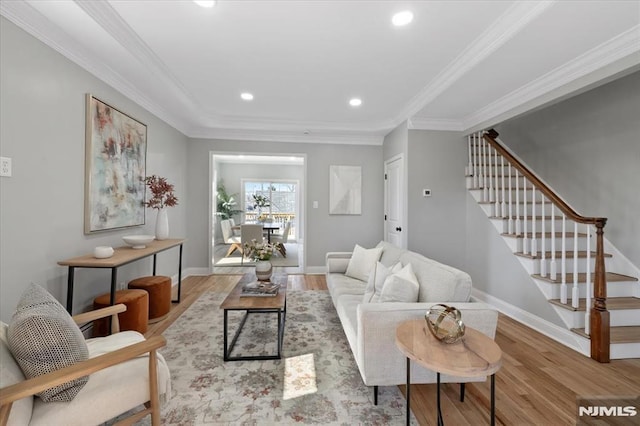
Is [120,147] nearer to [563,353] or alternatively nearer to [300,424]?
[300,424]

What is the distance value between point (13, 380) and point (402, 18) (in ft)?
9.84

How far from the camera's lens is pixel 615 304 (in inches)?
101

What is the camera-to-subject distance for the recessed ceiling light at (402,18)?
6.61 feet

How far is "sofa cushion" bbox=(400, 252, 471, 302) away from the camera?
1.85 metres

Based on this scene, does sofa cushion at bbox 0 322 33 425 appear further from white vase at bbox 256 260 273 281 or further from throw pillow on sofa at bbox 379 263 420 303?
throw pillow on sofa at bbox 379 263 420 303

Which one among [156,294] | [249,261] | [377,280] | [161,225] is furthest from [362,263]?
[249,261]

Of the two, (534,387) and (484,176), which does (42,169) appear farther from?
(484,176)

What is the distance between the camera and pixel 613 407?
1.75 metres

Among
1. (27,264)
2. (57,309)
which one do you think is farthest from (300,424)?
(27,264)

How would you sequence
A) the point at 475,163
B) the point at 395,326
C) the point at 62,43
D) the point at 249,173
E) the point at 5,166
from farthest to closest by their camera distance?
the point at 249,173
the point at 475,163
the point at 62,43
the point at 5,166
the point at 395,326

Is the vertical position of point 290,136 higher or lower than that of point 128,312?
higher

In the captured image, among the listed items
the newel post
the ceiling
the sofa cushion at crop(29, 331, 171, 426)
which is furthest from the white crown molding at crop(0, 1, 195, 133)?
the newel post

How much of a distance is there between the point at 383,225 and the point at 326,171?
1477 millimetres
